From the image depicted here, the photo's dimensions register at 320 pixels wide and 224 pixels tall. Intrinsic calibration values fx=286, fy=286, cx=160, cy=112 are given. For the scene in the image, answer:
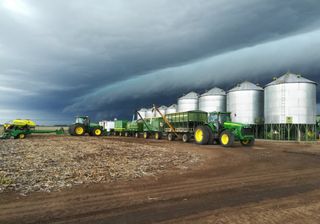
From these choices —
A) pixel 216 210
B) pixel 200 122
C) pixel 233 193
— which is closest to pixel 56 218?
pixel 216 210

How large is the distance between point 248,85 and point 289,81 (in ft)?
23.2

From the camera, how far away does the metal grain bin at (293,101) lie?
3647 cm

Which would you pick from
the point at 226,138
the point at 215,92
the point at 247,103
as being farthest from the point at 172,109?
the point at 226,138

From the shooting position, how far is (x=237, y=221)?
19.9 feet

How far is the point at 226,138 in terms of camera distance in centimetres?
2473

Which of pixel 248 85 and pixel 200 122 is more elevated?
pixel 248 85

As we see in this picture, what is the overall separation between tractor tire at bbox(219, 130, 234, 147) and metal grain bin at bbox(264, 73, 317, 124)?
622 inches

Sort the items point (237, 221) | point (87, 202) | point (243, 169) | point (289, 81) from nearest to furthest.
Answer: point (237, 221)
point (87, 202)
point (243, 169)
point (289, 81)

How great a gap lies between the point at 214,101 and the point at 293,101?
14466 mm

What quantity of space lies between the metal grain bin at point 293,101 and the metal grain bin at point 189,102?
1770 cm

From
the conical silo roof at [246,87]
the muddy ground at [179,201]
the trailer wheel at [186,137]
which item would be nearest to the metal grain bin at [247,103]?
the conical silo roof at [246,87]

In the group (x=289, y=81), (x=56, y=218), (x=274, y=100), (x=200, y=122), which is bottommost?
(x=56, y=218)

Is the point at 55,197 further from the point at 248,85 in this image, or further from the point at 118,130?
the point at 118,130

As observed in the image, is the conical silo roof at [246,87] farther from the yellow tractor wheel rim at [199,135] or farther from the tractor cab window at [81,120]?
the tractor cab window at [81,120]
